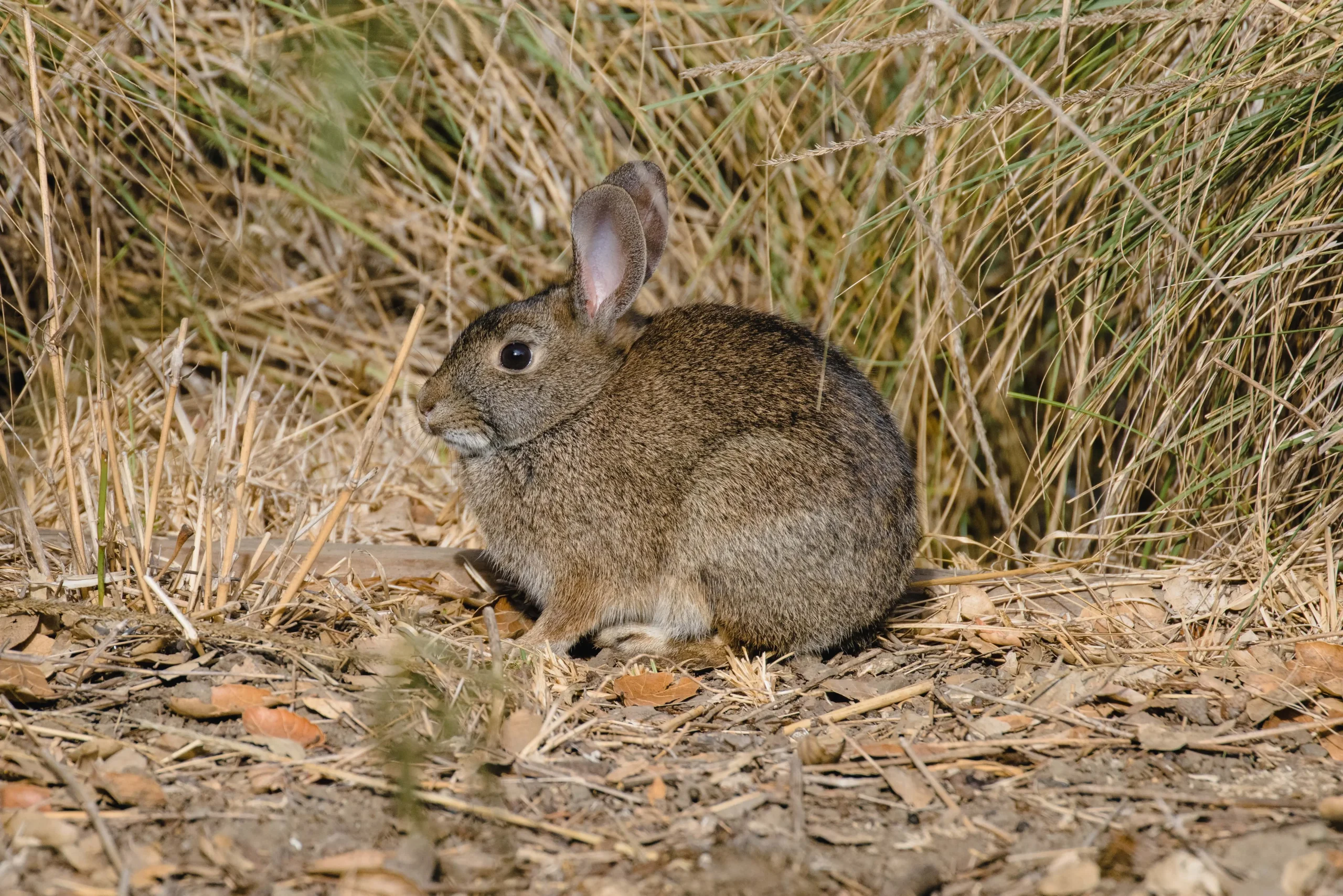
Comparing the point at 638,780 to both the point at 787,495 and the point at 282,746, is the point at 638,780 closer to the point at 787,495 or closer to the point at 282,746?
the point at 282,746

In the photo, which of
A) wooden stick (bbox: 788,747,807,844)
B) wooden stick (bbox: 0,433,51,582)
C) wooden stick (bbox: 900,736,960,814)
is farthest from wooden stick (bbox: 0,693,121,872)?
wooden stick (bbox: 900,736,960,814)

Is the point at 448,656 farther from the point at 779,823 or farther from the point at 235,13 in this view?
the point at 235,13

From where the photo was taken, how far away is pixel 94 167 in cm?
470

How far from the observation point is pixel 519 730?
316 centimetres

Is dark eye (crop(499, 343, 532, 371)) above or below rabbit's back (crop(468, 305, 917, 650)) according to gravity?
above

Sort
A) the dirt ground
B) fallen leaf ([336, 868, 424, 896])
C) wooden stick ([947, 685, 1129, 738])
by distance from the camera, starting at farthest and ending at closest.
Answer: wooden stick ([947, 685, 1129, 738]) → the dirt ground → fallen leaf ([336, 868, 424, 896])

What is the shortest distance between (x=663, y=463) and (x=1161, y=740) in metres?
1.62

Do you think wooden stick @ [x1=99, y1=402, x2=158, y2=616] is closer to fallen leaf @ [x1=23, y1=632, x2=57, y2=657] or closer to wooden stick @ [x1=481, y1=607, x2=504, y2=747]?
fallen leaf @ [x1=23, y1=632, x2=57, y2=657]

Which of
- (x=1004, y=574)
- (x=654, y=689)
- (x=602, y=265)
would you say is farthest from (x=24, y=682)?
(x=1004, y=574)

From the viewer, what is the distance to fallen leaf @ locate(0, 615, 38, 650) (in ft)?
10.8

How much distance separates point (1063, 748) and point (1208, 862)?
26.5 inches

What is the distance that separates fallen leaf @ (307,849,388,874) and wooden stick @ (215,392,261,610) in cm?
135

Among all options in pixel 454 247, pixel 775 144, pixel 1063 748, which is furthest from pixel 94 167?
pixel 1063 748

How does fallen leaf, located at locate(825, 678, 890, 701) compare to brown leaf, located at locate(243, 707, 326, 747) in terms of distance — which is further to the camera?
fallen leaf, located at locate(825, 678, 890, 701)
